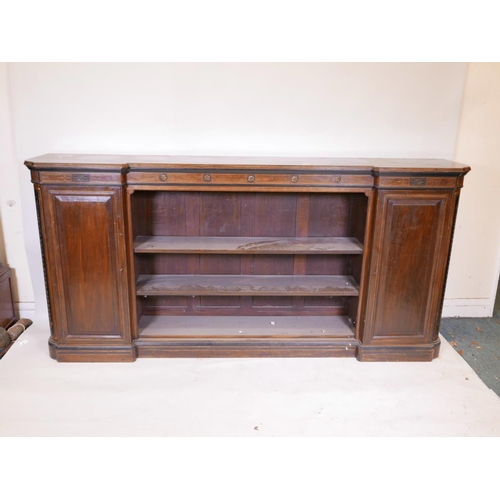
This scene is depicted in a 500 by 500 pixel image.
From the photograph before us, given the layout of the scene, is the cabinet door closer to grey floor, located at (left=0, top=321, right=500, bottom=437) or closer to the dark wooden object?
grey floor, located at (left=0, top=321, right=500, bottom=437)

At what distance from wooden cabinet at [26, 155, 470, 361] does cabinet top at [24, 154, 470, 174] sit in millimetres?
11

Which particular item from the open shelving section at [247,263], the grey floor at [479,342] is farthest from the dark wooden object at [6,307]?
the grey floor at [479,342]

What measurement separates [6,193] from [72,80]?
3.06ft

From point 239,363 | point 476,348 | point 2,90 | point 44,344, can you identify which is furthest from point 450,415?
point 2,90

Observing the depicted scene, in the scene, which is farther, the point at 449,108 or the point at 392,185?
the point at 449,108

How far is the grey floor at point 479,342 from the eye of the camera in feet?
9.56

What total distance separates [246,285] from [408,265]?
3.45ft

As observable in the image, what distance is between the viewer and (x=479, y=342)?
10.8 feet

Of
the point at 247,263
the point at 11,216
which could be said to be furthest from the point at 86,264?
the point at 247,263

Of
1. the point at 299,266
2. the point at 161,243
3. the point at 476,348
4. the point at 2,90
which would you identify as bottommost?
the point at 476,348

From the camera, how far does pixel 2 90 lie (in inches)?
117

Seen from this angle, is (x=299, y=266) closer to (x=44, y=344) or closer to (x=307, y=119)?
(x=307, y=119)

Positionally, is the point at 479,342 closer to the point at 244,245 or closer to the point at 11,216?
the point at 244,245

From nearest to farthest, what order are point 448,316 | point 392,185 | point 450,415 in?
point 450,415 → point 392,185 → point 448,316
